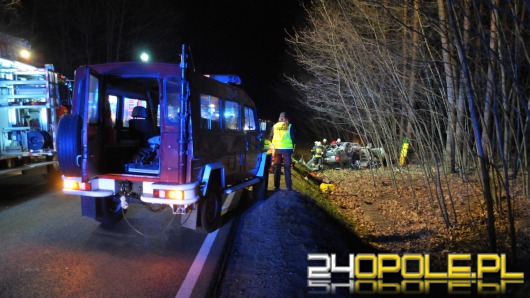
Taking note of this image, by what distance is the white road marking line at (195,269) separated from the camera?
430 centimetres

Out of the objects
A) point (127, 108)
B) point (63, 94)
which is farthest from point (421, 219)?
point (63, 94)

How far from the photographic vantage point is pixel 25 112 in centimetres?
1095

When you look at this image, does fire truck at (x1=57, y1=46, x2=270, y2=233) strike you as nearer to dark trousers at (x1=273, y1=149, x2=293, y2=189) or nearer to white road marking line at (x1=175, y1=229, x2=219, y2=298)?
white road marking line at (x1=175, y1=229, x2=219, y2=298)

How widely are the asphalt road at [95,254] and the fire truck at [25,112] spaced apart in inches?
113

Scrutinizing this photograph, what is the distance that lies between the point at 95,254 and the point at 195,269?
4.94 feet

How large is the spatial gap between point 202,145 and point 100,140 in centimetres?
179

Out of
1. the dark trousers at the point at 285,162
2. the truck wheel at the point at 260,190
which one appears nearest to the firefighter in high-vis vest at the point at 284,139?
the dark trousers at the point at 285,162

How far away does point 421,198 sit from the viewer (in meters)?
11.0

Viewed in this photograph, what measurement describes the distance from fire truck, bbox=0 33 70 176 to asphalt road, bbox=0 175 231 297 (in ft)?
9.40

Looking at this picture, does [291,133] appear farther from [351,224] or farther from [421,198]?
[421,198]

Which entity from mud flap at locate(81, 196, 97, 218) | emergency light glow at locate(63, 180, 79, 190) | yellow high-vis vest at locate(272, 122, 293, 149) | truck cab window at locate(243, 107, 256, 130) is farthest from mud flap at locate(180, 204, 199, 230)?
yellow high-vis vest at locate(272, 122, 293, 149)

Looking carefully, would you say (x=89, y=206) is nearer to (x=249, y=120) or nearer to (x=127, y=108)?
(x=127, y=108)

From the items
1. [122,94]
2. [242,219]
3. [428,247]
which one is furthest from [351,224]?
[122,94]

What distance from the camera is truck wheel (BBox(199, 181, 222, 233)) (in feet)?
20.2
